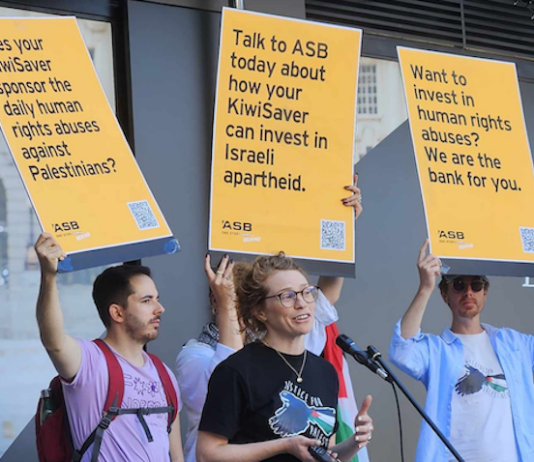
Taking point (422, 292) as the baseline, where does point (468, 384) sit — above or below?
below

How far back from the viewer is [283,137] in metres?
3.73

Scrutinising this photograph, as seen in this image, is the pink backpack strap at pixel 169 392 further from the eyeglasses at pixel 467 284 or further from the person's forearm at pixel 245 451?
the eyeglasses at pixel 467 284

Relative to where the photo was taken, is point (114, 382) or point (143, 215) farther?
point (143, 215)

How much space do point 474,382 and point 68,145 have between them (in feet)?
6.54

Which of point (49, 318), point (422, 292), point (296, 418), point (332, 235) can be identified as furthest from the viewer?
point (422, 292)

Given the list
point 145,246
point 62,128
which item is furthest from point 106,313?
point 62,128

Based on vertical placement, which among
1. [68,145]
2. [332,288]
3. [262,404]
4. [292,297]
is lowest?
[262,404]

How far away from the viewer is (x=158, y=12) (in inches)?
180

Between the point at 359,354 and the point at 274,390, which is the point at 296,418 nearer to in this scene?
the point at 274,390

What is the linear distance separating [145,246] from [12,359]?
46.4 inches

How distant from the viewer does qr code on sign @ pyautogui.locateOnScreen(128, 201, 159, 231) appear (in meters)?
3.31

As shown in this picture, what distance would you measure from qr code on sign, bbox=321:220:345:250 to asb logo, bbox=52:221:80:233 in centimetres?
105

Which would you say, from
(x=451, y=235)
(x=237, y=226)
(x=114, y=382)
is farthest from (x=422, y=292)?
(x=114, y=382)

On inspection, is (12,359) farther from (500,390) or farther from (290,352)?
(500,390)
